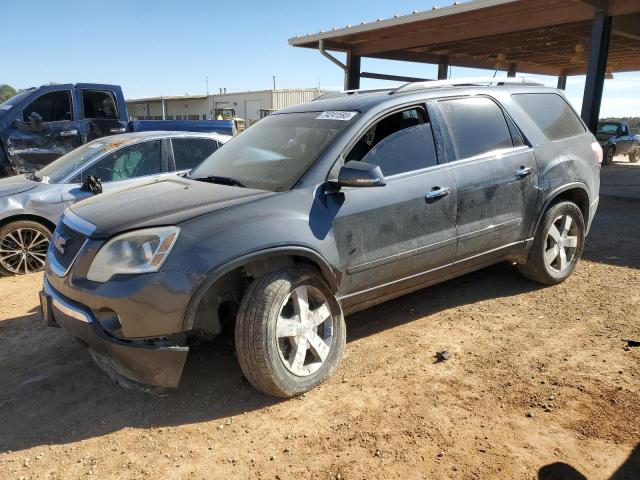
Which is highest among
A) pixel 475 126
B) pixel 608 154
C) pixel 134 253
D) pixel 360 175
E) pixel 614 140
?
pixel 475 126

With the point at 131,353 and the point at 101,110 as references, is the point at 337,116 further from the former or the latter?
the point at 101,110

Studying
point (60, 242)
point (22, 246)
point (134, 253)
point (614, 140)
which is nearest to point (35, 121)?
point (22, 246)

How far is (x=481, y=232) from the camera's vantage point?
3902 mm

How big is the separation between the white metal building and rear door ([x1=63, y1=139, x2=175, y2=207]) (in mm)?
29596

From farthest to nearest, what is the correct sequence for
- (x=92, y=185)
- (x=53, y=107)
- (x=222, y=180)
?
(x=53, y=107) < (x=92, y=185) < (x=222, y=180)

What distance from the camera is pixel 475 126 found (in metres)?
3.99

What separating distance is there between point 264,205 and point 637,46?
49.7 ft

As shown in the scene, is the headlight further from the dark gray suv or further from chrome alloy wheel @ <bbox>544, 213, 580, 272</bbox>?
chrome alloy wheel @ <bbox>544, 213, 580, 272</bbox>

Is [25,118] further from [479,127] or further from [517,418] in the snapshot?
[517,418]

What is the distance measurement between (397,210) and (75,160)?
4.33 metres

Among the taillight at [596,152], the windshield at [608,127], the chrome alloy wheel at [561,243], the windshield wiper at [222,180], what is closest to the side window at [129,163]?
the windshield wiper at [222,180]

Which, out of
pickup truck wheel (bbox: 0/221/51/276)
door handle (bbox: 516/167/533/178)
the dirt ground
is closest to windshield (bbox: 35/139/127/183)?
pickup truck wheel (bbox: 0/221/51/276)

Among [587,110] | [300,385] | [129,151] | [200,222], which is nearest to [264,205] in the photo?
[200,222]

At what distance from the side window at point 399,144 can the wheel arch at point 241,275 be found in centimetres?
78
